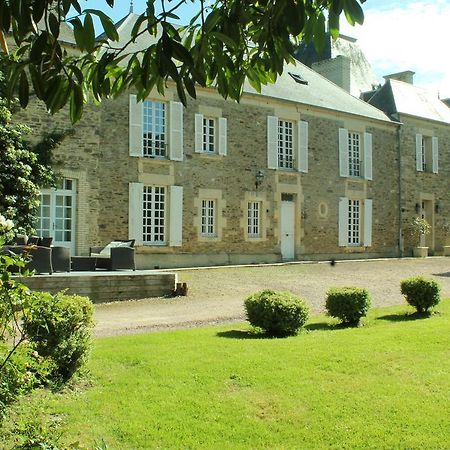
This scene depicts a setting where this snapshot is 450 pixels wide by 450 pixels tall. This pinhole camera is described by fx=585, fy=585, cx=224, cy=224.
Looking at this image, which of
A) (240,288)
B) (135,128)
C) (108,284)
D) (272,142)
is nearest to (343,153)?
(272,142)

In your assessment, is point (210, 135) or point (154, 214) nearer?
point (154, 214)

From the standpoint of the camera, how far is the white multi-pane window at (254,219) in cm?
2033

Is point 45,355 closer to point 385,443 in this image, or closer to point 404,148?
point 385,443

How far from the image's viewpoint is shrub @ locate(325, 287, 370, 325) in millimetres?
8922

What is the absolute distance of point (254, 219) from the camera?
2053 centimetres

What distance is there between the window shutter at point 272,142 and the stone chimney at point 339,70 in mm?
8207

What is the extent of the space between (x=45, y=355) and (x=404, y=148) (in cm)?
2233

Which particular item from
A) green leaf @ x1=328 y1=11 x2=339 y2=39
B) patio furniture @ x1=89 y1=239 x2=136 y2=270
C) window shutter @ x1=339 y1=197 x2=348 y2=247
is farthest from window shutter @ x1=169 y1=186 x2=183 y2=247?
green leaf @ x1=328 y1=11 x2=339 y2=39

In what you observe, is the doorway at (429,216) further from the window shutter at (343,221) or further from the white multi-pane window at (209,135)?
the white multi-pane window at (209,135)

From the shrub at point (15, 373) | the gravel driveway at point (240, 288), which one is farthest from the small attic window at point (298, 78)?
the shrub at point (15, 373)

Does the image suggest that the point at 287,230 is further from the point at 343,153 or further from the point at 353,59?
the point at 353,59

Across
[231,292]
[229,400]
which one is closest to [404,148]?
[231,292]

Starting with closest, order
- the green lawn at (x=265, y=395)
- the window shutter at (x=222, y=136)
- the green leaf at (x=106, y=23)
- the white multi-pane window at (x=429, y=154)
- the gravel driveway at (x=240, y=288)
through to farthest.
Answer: the green leaf at (x=106, y=23), the green lawn at (x=265, y=395), the gravel driveway at (x=240, y=288), the window shutter at (x=222, y=136), the white multi-pane window at (x=429, y=154)

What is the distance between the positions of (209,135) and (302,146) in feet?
12.9
